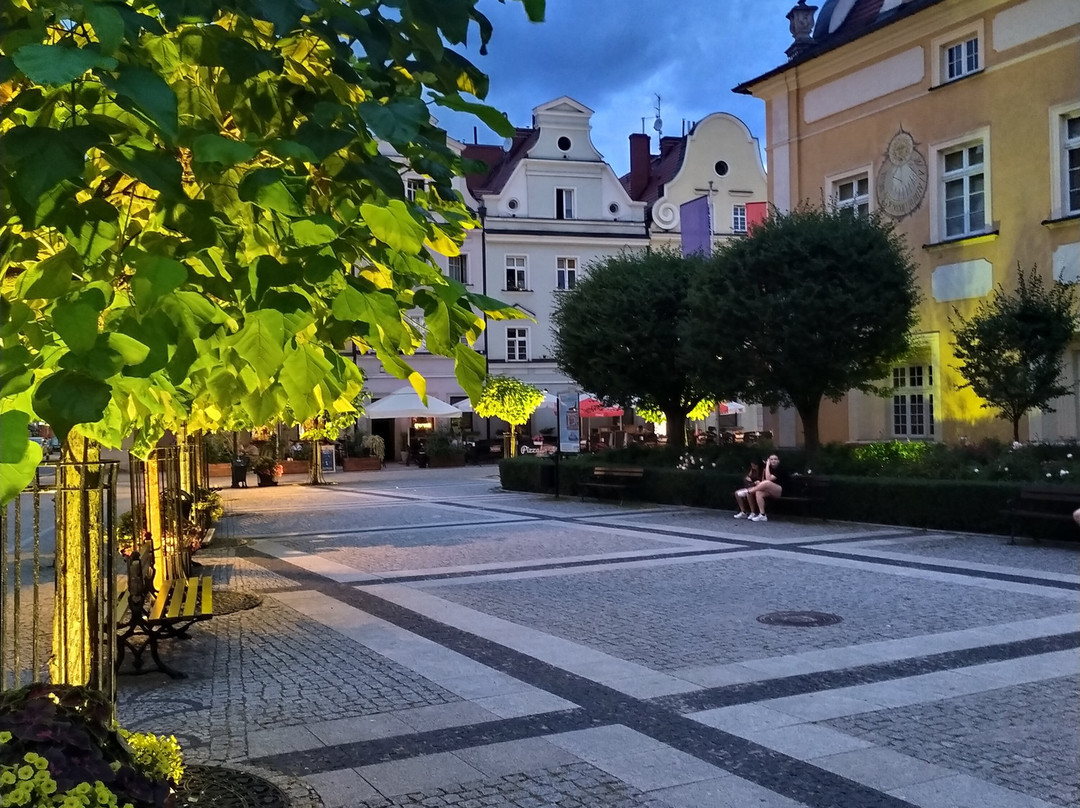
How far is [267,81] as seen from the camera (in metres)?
3.28

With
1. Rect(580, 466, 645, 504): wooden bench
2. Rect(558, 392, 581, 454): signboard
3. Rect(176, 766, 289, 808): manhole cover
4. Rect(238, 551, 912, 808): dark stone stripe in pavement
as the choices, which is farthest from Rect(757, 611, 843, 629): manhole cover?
Rect(558, 392, 581, 454): signboard

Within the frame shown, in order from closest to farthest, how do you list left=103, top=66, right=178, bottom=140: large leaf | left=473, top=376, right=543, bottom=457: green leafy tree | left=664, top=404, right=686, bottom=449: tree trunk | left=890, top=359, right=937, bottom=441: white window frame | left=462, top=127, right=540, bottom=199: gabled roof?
left=103, top=66, right=178, bottom=140: large leaf < left=890, top=359, right=937, bottom=441: white window frame < left=664, top=404, right=686, bottom=449: tree trunk < left=473, top=376, right=543, bottom=457: green leafy tree < left=462, top=127, right=540, bottom=199: gabled roof

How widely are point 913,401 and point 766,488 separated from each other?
299 inches

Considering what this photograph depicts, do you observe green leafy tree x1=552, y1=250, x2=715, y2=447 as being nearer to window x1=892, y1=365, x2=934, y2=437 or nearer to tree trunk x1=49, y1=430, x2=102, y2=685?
window x1=892, y1=365, x2=934, y2=437

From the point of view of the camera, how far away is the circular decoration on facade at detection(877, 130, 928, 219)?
22891mm

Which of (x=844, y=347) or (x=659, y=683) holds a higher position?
(x=844, y=347)

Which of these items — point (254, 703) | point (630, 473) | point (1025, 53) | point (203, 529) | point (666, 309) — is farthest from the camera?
point (666, 309)

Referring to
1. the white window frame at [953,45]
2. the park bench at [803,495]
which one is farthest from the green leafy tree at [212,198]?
the white window frame at [953,45]

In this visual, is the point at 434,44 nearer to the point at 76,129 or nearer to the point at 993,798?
the point at 76,129

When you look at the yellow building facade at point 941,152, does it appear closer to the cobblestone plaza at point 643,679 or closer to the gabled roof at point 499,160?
the cobblestone plaza at point 643,679

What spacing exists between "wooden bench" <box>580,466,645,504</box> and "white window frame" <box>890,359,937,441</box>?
654cm

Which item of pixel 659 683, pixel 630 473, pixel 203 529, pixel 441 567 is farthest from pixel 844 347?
pixel 659 683

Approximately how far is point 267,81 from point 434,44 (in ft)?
2.19

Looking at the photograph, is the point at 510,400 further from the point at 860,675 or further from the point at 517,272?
the point at 860,675
